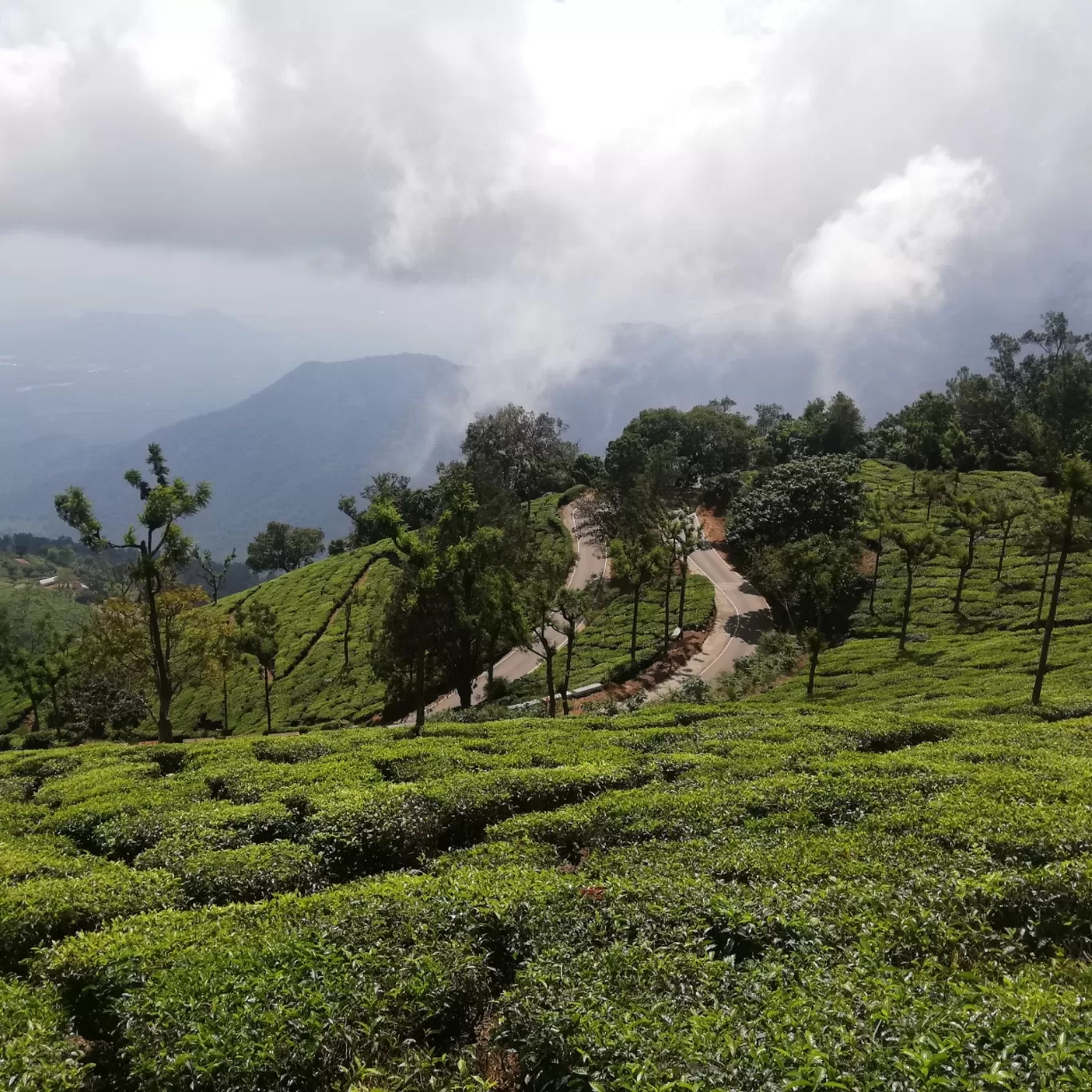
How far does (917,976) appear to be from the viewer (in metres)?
6.54

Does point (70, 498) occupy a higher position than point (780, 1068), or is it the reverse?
point (70, 498)

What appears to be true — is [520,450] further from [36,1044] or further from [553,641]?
[36,1044]

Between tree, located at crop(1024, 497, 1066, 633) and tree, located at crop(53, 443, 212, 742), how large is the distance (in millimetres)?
30447

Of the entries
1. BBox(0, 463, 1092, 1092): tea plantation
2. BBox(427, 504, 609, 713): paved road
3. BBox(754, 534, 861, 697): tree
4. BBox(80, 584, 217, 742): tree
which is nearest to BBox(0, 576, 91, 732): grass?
BBox(80, 584, 217, 742): tree

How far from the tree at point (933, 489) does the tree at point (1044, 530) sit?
682 cm

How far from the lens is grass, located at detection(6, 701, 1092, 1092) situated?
5.73 meters

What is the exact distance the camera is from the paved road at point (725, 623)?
1473 inches

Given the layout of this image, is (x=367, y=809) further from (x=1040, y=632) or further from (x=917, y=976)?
(x=1040, y=632)

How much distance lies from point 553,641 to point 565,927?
3958 centimetres

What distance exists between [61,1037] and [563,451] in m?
80.1

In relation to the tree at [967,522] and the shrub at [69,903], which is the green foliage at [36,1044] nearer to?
the shrub at [69,903]

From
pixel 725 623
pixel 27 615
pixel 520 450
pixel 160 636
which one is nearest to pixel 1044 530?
pixel 725 623

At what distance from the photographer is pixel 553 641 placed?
155ft

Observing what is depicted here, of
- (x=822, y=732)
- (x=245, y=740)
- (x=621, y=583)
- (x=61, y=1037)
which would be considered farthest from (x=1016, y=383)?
(x=61, y=1037)
